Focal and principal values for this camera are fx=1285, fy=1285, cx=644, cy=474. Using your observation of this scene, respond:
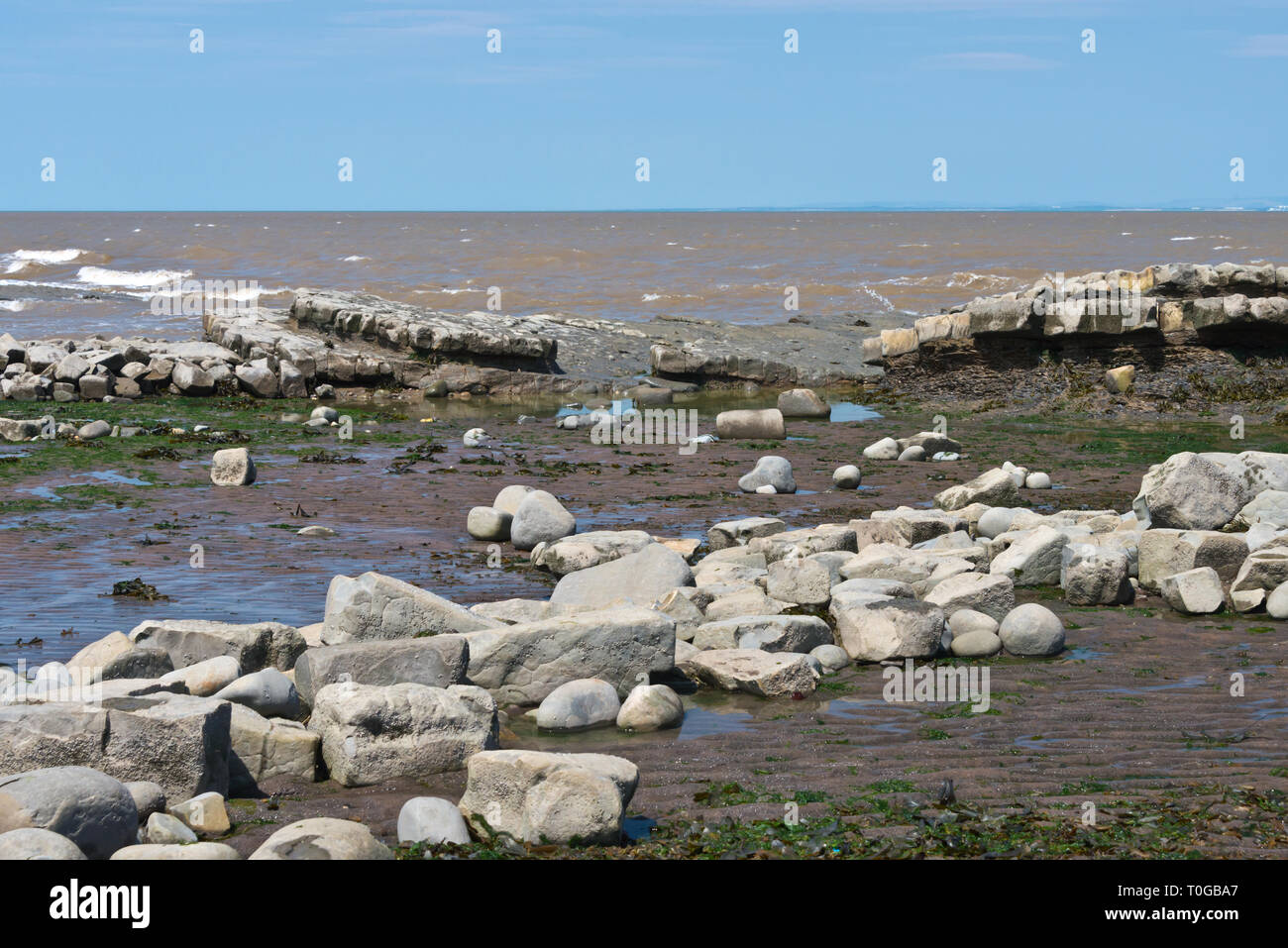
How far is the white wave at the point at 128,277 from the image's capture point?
205ft

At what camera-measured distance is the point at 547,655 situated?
750 centimetres

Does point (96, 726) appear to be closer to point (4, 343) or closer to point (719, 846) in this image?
point (719, 846)

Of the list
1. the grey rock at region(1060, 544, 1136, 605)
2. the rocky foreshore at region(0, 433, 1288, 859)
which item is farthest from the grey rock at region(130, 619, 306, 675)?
the grey rock at region(1060, 544, 1136, 605)

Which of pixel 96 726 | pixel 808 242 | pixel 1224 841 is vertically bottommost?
pixel 1224 841

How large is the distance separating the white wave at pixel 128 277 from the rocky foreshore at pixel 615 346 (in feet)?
124

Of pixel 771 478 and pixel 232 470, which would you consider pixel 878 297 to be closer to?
pixel 771 478

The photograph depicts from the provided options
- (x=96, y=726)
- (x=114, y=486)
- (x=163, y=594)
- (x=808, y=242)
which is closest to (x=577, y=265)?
(x=808, y=242)

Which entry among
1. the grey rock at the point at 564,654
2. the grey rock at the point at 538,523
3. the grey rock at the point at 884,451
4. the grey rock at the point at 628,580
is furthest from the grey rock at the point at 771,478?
the grey rock at the point at 564,654

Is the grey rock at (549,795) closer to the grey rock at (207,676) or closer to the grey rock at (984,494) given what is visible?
the grey rock at (207,676)

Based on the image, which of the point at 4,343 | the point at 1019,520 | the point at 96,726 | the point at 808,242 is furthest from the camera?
the point at 808,242

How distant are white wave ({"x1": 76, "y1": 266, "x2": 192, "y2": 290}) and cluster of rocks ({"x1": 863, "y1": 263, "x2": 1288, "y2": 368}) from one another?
48.3 metres

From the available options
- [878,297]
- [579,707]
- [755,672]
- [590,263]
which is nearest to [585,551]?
[755,672]
